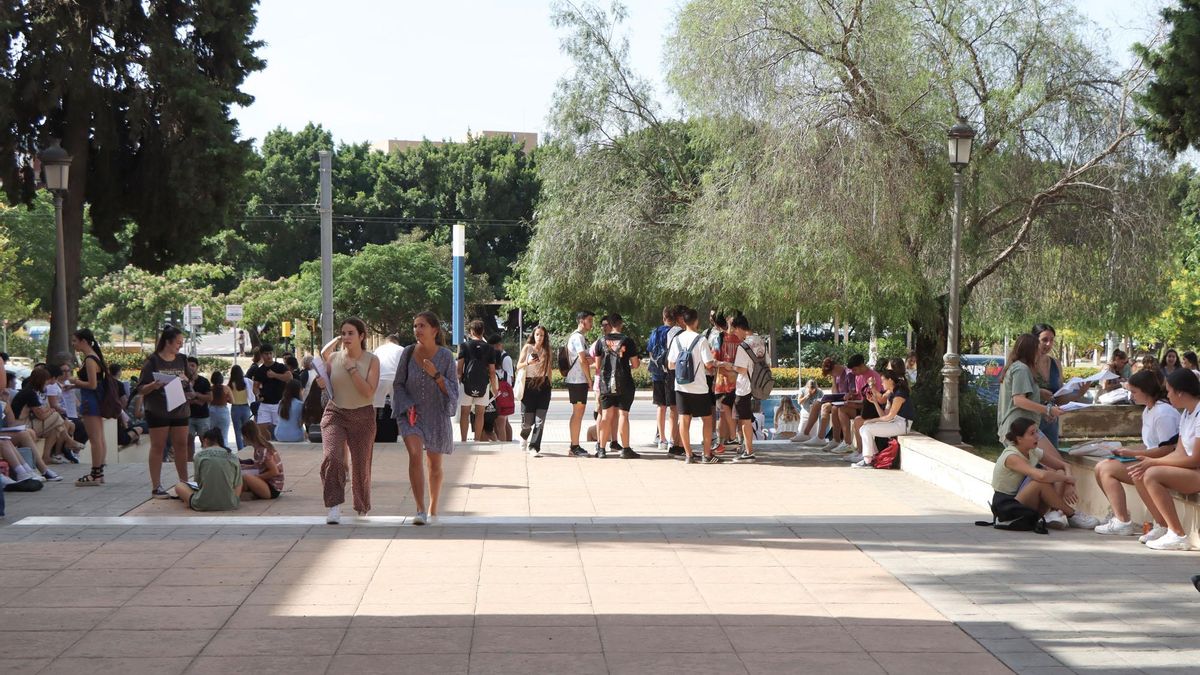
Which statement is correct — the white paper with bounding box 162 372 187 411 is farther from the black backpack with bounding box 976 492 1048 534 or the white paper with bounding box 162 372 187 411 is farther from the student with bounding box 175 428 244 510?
the black backpack with bounding box 976 492 1048 534

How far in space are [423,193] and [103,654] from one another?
62015 mm

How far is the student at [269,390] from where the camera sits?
57.4 ft

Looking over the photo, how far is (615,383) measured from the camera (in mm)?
14766

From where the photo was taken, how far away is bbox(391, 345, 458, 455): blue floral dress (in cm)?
977

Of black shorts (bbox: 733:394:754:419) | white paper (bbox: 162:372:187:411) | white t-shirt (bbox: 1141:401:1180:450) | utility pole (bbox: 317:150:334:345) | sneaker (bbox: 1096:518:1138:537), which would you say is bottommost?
sneaker (bbox: 1096:518:1138:537)

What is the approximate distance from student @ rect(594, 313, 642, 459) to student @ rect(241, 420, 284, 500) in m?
4.41

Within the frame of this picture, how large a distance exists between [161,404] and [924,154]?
11246 millimetres

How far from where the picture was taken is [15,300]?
132 ft

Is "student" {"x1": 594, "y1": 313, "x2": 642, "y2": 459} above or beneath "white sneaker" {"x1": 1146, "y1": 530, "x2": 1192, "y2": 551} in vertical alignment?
above

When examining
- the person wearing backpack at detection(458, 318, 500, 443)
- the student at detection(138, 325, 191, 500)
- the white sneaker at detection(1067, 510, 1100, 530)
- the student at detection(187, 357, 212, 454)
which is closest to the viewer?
the white sneaker at detection(1067, 510, 1100, 530)

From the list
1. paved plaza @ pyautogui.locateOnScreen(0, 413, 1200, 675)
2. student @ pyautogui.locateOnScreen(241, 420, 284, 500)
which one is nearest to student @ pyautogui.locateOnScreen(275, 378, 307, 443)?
paved plaza @ pyautogui.locateOnScreen(0, 413, 1200, 675)

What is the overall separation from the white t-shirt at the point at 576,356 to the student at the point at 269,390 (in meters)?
4.28

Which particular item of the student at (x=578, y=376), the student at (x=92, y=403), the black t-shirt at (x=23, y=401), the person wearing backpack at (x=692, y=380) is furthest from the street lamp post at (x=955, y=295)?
the black t-shirt at (x=23, y=401)

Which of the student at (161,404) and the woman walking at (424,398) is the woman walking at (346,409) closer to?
the woman walking at (424,398)
